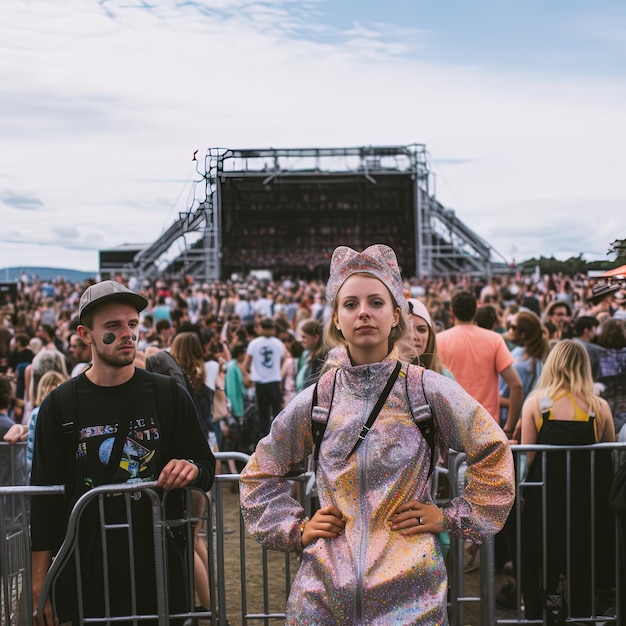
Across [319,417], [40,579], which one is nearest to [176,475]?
[40,579]

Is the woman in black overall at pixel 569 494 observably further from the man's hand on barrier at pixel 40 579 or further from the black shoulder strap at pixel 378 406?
the man's hand on barrier at pixel 40 579

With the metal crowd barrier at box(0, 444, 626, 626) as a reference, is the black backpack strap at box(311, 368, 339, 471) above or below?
above

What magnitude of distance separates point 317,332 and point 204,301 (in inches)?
507

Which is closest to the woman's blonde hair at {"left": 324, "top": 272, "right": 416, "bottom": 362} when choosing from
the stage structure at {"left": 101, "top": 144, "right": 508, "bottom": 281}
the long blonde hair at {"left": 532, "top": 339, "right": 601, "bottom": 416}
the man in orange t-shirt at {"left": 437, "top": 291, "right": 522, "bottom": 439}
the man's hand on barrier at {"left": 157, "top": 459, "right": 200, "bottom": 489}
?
the man's hand on barrier at {"left": 157, "top": 459, "right": 200, "bottom": 489}

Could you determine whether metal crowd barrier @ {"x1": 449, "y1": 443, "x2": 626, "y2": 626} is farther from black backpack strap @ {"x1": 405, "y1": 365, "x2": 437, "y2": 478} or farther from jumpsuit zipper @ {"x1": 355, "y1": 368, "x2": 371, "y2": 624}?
jumpsuit zipper @ {"x1": 355, "y1": 368, "x2": 371, "y2": 624}

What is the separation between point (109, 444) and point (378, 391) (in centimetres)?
118

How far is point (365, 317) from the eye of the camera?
2816mm

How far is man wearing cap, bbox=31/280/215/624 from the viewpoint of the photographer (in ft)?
11.3

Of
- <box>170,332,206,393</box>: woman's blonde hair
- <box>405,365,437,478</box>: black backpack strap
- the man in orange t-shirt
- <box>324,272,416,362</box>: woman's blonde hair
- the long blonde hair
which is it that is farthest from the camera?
<box>170,332,206,393</box>: woman's blonde hair

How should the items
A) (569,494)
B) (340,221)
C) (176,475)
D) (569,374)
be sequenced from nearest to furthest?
(176,475) → (569,494) → (569,374) → (340,221)

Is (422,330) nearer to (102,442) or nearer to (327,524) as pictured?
(102,442)

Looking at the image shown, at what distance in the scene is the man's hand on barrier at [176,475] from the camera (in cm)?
342

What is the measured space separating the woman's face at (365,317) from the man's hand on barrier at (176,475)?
3.05ft

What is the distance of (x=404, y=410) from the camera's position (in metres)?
2.79
